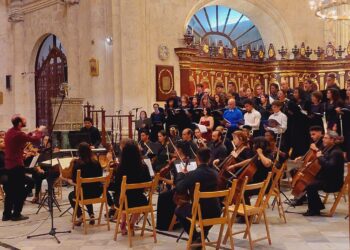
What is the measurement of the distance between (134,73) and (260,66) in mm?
5554

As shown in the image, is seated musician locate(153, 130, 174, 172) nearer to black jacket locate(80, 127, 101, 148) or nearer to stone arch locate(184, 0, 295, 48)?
black jacket locate(80, 127, 101, 148)

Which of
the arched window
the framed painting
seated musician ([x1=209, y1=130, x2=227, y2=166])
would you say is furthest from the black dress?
the arched window

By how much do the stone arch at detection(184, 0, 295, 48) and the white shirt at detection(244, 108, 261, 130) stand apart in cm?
816

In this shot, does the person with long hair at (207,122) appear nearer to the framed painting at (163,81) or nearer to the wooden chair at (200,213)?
the wooden chair at (200,213)

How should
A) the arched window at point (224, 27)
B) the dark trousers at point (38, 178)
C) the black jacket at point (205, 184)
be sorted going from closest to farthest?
the black jacket at point (205, 184) < the dark trousers at point (38, 178) < the arched window at point (224, 27)

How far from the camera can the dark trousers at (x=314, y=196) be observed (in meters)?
8.03

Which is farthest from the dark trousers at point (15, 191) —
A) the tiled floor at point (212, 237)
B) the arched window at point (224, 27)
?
the arched window at point (224, 27)

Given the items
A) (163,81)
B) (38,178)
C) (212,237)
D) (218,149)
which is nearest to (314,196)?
(218,149)

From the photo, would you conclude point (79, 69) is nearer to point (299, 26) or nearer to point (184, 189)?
point (299, 26)

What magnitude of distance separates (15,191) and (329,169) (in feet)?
16.6

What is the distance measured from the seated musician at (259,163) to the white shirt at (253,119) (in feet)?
9.23

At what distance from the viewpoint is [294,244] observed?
6.64 metres

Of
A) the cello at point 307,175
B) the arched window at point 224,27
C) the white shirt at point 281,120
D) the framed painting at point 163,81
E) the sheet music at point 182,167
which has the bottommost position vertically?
the cello at point 307,175

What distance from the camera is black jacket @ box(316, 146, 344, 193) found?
305 inches
